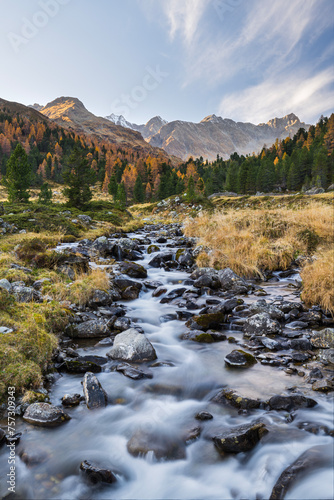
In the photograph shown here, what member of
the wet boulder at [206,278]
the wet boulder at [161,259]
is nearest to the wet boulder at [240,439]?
the wet boulder at [206,278]

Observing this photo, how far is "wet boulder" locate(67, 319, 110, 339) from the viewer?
6738 mm

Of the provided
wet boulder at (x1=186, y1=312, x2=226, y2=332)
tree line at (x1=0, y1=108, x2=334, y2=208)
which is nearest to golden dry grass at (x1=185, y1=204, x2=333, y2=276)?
wet boulder at (x1=186, y1=312, x2=226, y2=332)

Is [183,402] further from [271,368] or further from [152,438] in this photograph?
[271,368]

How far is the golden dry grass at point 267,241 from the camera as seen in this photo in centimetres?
1186

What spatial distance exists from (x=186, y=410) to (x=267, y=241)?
10099 mm

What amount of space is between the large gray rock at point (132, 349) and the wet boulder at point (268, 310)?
3.16 m

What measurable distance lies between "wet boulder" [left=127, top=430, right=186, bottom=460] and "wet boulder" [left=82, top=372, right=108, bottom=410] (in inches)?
32.4

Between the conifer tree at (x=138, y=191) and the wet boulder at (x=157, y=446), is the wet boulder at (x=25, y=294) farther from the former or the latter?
the conifer tree at (x=138, y=191)

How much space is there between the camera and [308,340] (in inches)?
234

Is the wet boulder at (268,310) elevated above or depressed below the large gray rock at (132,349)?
above

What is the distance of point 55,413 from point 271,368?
13.2 feet

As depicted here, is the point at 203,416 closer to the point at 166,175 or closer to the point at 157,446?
the point at 157,446

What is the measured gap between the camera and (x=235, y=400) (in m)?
4.55

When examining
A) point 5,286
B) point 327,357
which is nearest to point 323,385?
point 327,357
